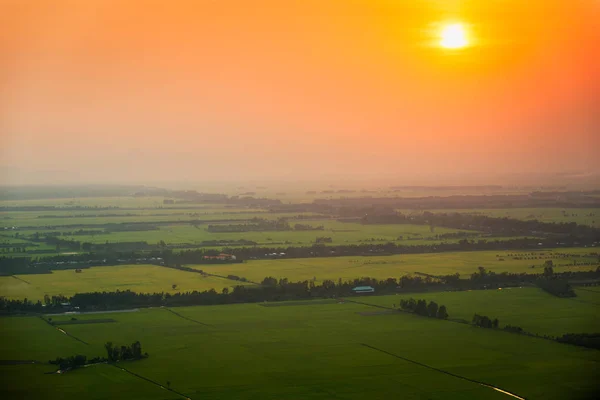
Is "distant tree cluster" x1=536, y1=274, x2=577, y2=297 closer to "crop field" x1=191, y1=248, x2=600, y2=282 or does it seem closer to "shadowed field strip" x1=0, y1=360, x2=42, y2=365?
"crop field" x1=191, y1=248, x2=600, y2=282

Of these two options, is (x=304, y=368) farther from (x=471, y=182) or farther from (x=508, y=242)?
(x=471, y=182)

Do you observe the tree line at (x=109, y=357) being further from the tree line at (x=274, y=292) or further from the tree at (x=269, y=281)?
the tree at (x=269, y=281)

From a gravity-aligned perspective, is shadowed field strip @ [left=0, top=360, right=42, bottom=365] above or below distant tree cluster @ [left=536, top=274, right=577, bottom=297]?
below

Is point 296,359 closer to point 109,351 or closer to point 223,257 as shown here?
point 109,351

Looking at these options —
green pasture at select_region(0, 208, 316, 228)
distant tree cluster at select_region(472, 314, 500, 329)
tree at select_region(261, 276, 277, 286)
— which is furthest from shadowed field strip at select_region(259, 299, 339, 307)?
green pasture at select_region(0, 208, 316, 228)

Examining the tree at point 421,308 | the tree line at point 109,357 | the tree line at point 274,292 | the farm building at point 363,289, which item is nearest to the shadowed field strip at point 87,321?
the tree line at point 274,292

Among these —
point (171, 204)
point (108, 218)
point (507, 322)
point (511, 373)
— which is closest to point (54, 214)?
point (108, 218)
